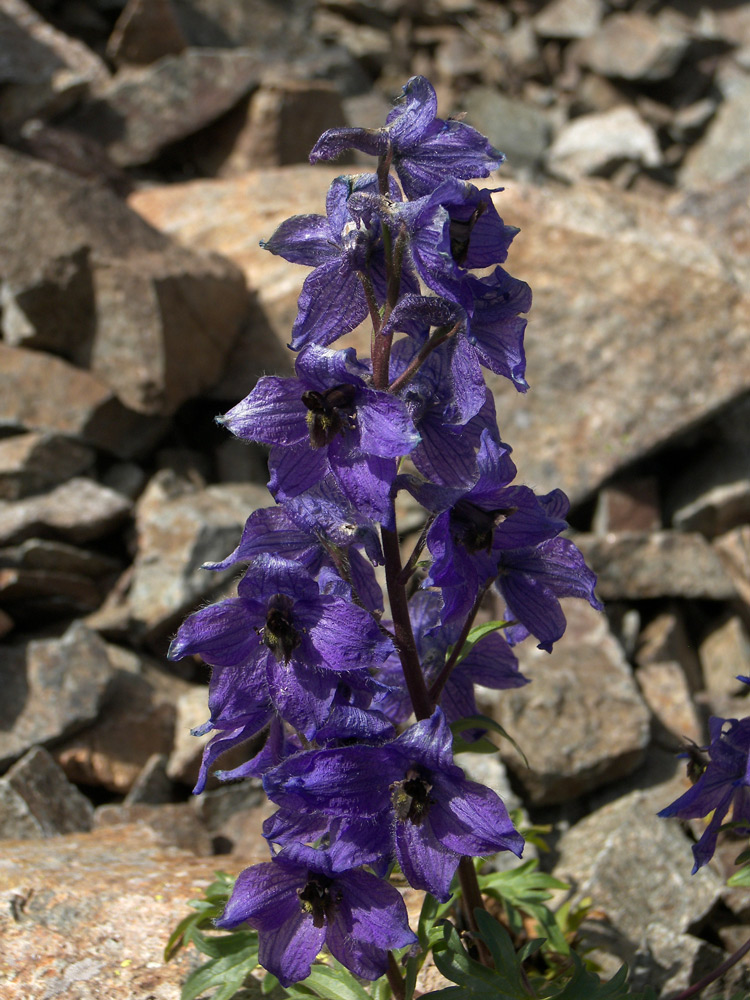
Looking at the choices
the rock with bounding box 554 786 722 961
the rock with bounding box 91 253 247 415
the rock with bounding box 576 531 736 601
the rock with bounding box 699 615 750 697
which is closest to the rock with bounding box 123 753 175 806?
the rock with bounding box 554 786 722 961

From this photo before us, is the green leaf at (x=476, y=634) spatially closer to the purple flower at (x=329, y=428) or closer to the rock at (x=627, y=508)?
the purple flower at (x=329, y=428)

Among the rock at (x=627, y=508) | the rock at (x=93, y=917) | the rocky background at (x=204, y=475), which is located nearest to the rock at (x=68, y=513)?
the rocky background at (x=204, y=475)

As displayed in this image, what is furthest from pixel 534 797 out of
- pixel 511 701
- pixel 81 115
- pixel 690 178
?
pixel 690 178

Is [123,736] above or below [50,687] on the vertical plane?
below

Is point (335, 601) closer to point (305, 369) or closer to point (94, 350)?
point (305, 369)

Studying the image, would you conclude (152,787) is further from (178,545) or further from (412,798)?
(412,798)

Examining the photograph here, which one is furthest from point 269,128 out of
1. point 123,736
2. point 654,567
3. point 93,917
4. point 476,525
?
point 476,525
